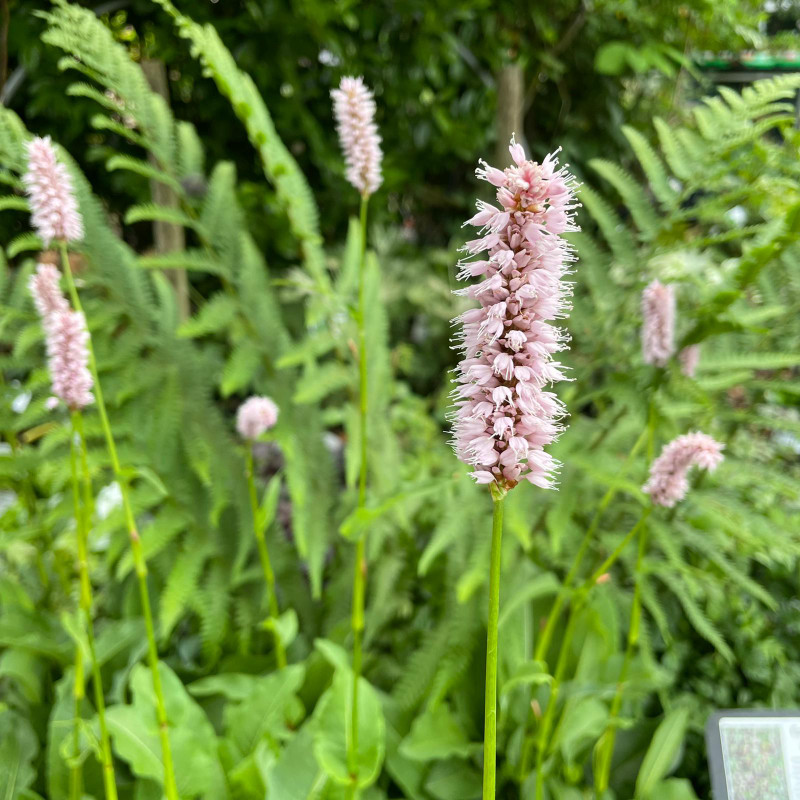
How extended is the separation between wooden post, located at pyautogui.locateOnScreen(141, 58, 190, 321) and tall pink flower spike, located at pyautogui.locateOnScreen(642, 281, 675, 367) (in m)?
1.17

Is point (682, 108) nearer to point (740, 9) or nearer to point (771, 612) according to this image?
point (740, 9)

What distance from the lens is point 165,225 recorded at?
185 centimetres

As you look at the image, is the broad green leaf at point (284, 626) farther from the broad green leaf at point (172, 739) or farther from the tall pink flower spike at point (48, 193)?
the tall pink flower spike at point (48, 193)

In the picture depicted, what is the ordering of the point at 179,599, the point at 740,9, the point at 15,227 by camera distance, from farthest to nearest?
1. the point at 740,9
2. the point at 15,227
3. the point at 179,599

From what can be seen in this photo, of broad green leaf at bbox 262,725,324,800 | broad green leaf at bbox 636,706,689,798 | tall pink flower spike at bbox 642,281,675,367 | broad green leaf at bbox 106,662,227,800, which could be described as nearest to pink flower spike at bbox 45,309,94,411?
broad green leaf at bbox 106,662,227,800

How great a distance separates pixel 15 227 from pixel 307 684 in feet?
4.71

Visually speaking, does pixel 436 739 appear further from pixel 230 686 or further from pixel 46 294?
pixel 46 294

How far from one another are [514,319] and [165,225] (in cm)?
160

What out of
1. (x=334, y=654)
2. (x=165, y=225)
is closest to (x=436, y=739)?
(x=334, y=654)

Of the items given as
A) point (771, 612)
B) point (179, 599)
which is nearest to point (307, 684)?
point (179, 599)

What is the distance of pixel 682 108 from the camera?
264 cm

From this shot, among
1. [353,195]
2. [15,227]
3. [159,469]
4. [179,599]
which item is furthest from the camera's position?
[353,195]

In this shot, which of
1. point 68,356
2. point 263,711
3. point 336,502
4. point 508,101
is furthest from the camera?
point 508,101

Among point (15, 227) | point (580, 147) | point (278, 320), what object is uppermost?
point (580, 147)
